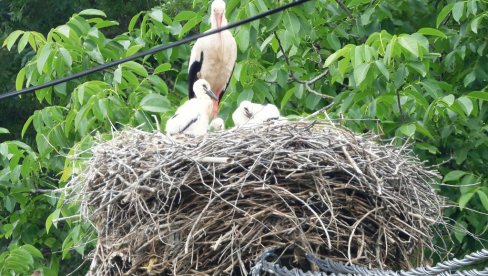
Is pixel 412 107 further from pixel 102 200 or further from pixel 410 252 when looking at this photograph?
pixel 102 200

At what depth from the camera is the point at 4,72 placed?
1639 centimetres

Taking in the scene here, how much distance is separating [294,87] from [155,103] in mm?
1171

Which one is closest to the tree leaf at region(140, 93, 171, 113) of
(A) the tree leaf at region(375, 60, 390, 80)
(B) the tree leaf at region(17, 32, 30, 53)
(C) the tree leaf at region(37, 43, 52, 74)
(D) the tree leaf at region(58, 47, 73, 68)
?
(D) the tree leaf at region(58, 47, 73, 68)

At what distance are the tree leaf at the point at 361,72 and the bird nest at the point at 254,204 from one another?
1.68 metres

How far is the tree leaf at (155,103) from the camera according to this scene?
954 cm

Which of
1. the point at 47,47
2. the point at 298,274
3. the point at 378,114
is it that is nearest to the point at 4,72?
the point at 47,47

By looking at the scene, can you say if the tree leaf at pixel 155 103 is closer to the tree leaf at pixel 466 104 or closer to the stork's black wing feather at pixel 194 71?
the stork's black wing feather at pixel 194 71

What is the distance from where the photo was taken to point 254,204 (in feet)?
23.3

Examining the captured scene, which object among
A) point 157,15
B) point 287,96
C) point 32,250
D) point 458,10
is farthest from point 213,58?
point 32,250

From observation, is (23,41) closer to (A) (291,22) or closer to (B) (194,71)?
(B) (194,71)

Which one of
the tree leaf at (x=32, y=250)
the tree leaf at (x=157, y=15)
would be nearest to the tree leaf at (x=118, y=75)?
the tree leaf at (x=157, y=15)

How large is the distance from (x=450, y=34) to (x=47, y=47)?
3000mm

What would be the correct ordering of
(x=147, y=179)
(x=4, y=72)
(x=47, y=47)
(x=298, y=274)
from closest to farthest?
(x=298, y=274)
(x=147, y=179)
(x=47, y=47)
(x=4, y=72)

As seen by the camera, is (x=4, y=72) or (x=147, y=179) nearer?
(x=147, y=179)
